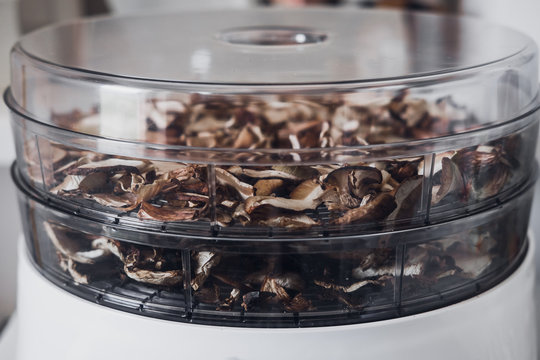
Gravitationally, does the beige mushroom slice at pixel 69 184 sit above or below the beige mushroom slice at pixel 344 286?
above

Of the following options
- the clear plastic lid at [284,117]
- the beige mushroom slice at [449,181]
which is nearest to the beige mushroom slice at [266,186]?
the clear plastic lid at [284,117]

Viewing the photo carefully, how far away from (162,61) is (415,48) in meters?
0.22

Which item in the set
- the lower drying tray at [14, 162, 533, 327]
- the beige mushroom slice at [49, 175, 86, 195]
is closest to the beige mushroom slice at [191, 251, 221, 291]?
the lower drying tray at [14, 162, 533, 327]

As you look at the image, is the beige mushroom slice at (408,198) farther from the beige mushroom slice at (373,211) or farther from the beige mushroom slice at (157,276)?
the beige mushroom slice at (157,276)

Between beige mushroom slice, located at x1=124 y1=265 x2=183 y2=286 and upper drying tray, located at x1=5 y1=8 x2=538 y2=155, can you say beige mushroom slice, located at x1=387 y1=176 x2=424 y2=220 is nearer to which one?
upper drying tray, located at x1=5 y1=8 x2=538 y2=155

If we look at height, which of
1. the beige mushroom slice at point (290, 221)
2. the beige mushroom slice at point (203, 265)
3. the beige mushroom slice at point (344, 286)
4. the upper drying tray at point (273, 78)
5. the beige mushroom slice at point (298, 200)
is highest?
the upper drying tray at point (273, 78)

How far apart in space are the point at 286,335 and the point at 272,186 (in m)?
0.10

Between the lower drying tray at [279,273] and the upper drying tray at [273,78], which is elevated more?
the upper drying tray at [273,78]

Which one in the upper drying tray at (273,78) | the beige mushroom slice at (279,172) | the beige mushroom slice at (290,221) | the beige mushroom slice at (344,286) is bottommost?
the beige mushroom slice at (344,286)

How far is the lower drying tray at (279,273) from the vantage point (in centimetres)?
42

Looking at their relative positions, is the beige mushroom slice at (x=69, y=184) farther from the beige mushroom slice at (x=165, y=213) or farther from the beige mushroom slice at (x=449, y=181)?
the beige mushroom slice at (x=449, y=181)

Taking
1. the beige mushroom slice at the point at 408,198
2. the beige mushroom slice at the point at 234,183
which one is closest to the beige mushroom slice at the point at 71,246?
the beige mushroom slice at the point at 234,183

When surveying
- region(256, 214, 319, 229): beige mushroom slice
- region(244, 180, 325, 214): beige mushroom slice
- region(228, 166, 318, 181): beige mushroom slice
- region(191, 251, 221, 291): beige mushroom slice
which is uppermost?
region(228, 166, 318, 181): beige mushroom slice

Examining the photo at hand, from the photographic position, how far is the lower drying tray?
16.7 inches
